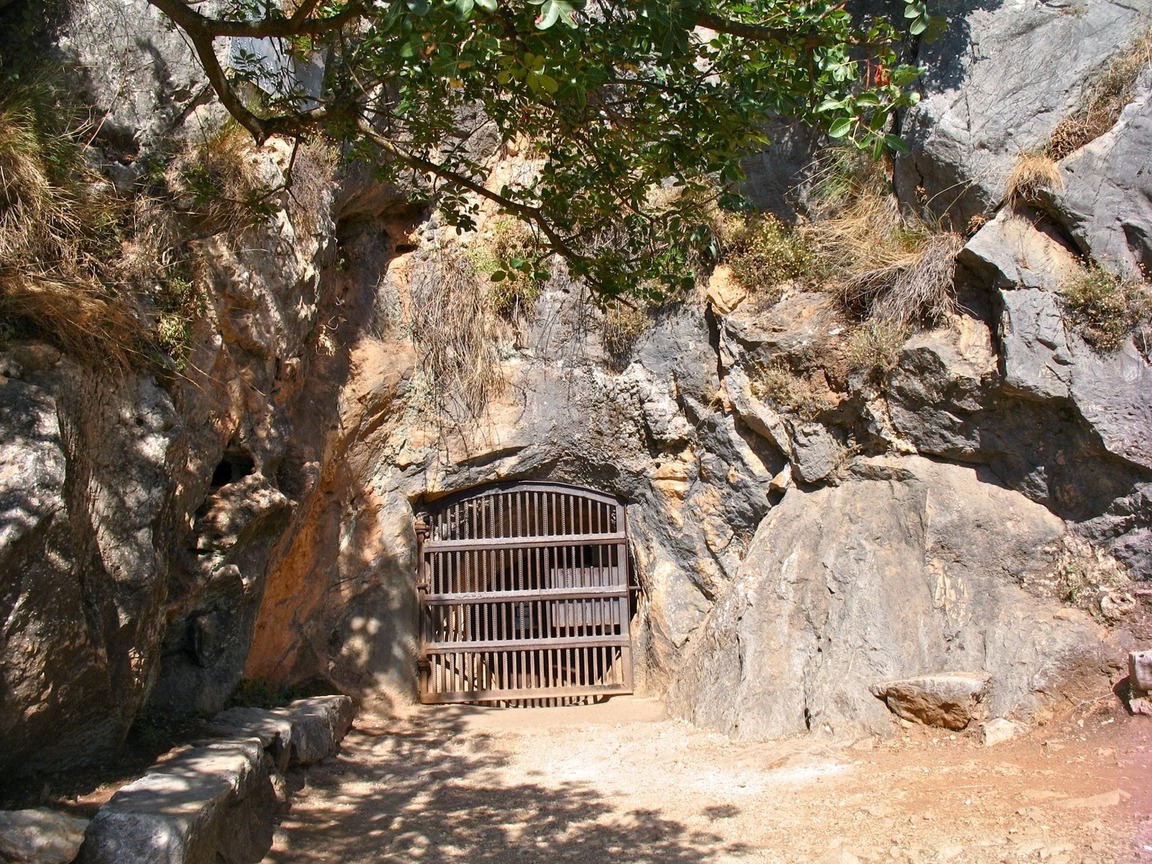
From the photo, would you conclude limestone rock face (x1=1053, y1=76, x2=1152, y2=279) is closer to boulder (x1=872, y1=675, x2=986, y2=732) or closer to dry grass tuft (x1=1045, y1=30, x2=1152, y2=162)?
dry grass tuft (x1=1045, y1=30, x2=1152, y2=162)

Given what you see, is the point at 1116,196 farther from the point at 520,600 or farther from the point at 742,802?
the point at 520,600

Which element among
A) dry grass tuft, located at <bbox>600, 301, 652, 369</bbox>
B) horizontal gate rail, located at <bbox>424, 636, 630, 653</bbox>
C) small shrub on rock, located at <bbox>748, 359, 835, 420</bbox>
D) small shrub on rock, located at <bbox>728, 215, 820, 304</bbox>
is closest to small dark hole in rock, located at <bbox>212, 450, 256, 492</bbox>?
horizontal gate rail, located at <bbox>424, 636, 630, 653</bbox>

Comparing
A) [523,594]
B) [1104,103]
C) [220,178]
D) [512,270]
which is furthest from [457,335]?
[1104,103]

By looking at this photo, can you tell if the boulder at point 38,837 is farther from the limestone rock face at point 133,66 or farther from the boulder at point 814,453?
the boulder at point 814,453

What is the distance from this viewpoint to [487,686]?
8352 millimetres

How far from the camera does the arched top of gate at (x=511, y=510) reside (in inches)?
328

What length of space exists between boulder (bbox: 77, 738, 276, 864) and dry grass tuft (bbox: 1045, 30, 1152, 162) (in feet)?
20.5

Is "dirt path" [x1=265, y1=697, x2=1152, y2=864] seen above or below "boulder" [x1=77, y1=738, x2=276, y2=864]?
below

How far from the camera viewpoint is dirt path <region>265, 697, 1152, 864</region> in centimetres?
411

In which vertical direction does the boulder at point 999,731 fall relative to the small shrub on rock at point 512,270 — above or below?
below

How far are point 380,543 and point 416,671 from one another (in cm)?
111

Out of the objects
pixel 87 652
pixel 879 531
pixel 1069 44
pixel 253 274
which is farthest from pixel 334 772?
pixel 1069 44

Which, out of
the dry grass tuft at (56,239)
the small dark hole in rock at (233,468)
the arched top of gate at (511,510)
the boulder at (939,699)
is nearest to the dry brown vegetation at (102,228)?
the dry grass tuft at (56,239)

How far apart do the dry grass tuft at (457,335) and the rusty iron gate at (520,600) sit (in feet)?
2.99
